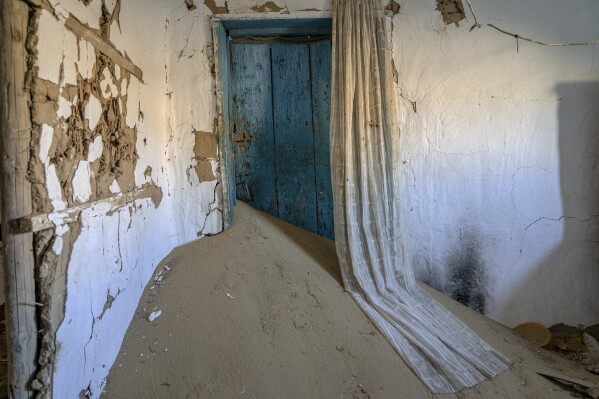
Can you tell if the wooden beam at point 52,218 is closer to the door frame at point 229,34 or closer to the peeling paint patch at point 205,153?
the peeling paint patch at point 205,153

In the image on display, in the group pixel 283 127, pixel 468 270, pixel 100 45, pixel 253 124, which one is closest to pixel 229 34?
pixel 253 124

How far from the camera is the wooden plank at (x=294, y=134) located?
8.13ft

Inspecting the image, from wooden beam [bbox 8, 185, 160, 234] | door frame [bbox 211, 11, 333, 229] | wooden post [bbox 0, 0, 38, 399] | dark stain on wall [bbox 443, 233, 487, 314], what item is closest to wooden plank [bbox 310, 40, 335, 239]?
door frame [bbox 211, 11, 333, 229]

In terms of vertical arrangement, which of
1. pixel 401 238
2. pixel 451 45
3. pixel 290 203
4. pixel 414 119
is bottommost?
pixel 401 238

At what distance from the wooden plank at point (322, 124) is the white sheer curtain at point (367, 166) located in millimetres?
372

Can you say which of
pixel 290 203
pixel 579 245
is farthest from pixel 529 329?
pixel 290 203

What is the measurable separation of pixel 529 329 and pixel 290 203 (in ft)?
6.25

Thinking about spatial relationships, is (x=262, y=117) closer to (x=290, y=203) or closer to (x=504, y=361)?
(x=290, y=203)

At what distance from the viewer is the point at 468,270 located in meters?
2.31

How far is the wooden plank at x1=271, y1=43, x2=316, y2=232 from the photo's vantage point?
2.48m

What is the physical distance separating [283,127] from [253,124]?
23cm

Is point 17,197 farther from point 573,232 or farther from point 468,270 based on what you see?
point 573,232

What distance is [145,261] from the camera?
1821 mm

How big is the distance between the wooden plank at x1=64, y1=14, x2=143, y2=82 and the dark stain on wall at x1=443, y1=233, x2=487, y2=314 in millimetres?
2334
